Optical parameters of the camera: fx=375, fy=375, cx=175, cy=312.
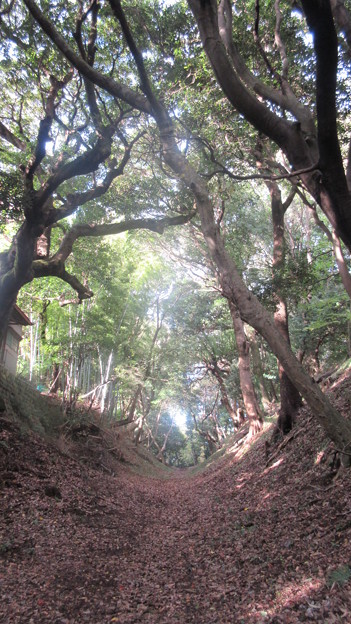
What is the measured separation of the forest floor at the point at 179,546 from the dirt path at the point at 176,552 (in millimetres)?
17

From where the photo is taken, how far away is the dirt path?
10.8ft

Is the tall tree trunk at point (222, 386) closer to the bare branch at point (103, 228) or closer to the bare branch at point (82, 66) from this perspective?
the bare branch at point (103, 228)

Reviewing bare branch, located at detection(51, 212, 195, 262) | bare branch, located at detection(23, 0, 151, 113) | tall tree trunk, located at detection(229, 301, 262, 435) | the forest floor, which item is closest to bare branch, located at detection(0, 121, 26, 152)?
bare branch, located at detection(51, 212, 195, 262)

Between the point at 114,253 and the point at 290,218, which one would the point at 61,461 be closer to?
the point at 114,253

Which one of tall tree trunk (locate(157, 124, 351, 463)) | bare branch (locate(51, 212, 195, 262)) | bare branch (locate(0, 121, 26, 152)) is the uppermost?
bare branch (locate(0, 121, 26, 152))

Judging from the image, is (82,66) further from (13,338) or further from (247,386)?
(13,338)

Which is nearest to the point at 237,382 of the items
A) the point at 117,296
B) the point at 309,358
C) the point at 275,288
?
the point at 309,358

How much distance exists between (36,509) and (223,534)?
2961 mm

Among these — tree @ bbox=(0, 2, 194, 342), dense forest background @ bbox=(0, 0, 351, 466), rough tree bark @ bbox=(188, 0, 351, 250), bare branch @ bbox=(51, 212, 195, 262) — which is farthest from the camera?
bare branch @ bbox=(51, 212, 195, 262)

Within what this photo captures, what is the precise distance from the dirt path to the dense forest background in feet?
5.16

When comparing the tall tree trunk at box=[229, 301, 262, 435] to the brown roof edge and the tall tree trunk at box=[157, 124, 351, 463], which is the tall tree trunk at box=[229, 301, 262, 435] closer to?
the tall tree trunk at box=[157, 124, 351, 463]

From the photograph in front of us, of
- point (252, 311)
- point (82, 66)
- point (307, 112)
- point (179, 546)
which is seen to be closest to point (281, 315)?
point (252, 311)

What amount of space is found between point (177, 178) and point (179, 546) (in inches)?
308

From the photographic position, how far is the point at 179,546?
225 inches
